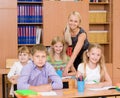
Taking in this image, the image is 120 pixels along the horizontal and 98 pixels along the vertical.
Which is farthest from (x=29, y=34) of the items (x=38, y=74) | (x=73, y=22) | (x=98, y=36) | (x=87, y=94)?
(x=87, y=94)

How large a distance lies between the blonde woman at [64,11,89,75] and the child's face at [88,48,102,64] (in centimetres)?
36

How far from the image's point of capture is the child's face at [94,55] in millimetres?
3525

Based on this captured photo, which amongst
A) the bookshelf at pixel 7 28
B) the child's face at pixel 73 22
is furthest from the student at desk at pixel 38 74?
the bookshelf at pixel 7 28

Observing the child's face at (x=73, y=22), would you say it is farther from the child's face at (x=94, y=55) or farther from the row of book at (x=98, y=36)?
the row of book at (x=98, y=36)

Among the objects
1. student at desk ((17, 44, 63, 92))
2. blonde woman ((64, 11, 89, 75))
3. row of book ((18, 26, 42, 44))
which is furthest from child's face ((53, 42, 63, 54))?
row of book ((18, 26, 42, 44))

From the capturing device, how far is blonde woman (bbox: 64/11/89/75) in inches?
153

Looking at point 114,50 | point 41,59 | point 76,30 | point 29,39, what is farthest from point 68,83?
point 114,50

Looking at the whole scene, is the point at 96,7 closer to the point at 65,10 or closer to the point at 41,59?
the point at 65,10

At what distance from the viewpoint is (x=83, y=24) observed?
593cm

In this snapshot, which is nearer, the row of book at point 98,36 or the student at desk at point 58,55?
the student at desk at point 58,55

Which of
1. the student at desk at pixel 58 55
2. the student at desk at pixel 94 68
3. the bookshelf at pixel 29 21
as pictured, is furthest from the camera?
the bookshelf at pixel 29 21

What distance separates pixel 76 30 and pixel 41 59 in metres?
1.11

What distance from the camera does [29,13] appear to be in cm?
572

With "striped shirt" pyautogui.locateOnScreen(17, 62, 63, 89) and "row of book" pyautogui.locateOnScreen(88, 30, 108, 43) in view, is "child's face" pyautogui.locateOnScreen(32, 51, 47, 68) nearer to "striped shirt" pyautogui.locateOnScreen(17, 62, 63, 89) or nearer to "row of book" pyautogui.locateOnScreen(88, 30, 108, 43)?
"striped shirt" pyautogui.locateOnScreen(17, 62, 63, 89)
